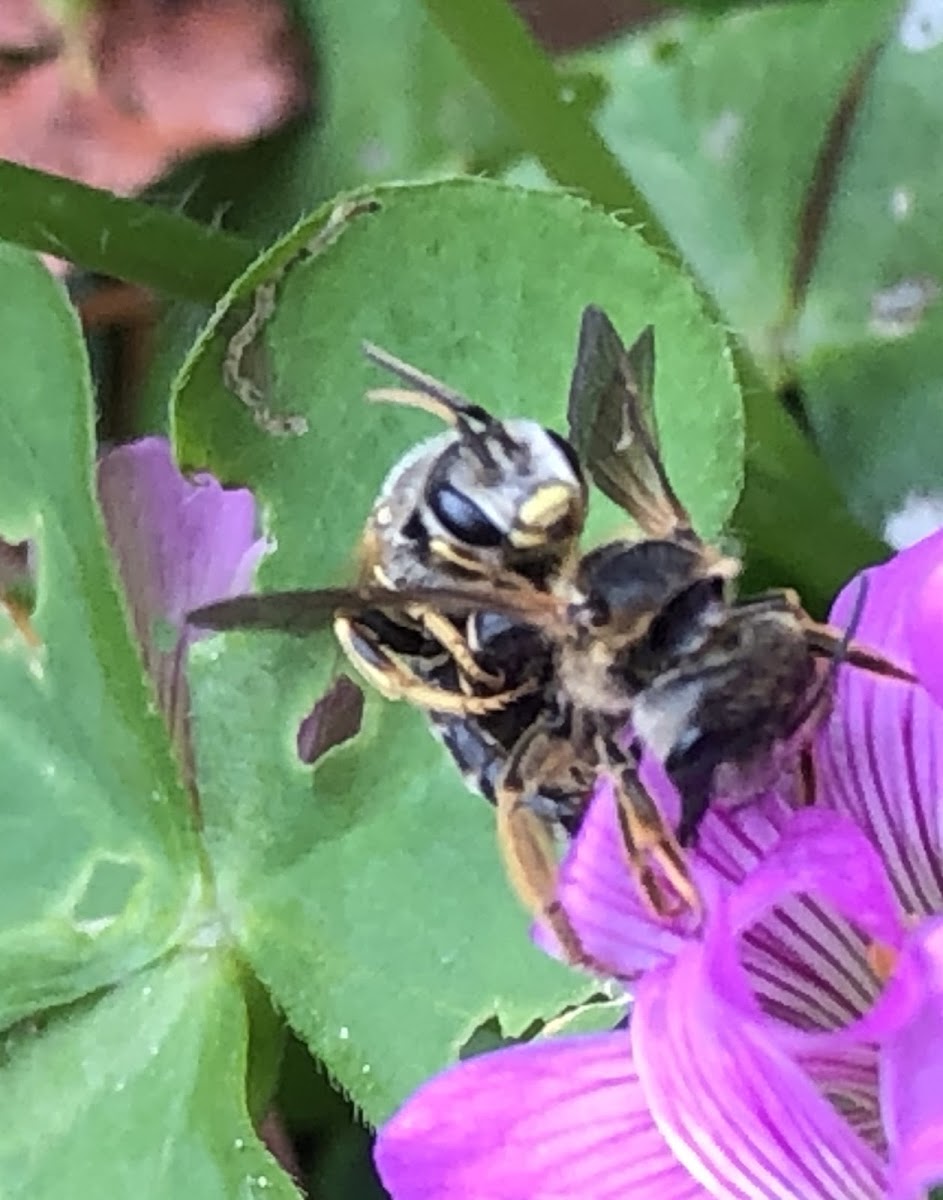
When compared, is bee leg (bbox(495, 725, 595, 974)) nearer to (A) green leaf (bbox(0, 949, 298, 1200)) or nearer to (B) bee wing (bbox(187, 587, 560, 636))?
(B) bee wing (bbox(187, 587, 560, 636))

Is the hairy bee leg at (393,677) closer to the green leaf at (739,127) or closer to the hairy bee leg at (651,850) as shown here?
the hairy bee leg at (651,850)

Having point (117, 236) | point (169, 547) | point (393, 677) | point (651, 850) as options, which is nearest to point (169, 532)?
point (169, 547)

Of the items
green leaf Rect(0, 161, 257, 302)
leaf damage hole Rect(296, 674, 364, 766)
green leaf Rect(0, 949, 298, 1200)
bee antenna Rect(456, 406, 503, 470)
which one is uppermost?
green leaf Rect(0, 161, 257, 302)

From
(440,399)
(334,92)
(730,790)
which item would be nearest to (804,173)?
(334,92)

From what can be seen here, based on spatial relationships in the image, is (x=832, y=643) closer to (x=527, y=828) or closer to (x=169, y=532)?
(x=527, y=828)

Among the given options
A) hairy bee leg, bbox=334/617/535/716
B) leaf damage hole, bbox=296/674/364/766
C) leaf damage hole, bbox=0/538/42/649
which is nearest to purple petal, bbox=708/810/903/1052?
hairy bee leg, bbox=334/617/535/716

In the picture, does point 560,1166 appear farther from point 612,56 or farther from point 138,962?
point 612,56
